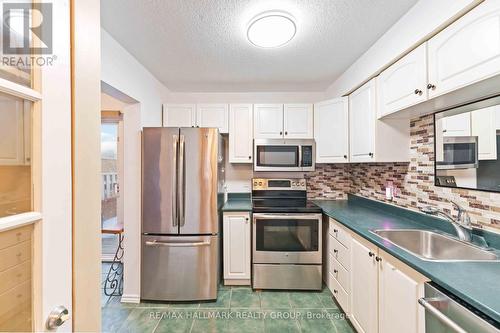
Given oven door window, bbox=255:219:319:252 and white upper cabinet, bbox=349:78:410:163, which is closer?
white upper cabinet, bbox=349:78:410:163

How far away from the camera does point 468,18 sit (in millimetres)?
1132

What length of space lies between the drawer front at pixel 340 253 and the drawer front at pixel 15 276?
1920 mm

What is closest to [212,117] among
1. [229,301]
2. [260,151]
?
[260,151]

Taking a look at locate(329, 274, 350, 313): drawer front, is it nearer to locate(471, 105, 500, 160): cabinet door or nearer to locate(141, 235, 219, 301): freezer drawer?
locate(141, 235, 219, 301): freezer drawer

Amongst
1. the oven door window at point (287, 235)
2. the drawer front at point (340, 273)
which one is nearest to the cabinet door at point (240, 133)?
the oven door window at point (287, 235)

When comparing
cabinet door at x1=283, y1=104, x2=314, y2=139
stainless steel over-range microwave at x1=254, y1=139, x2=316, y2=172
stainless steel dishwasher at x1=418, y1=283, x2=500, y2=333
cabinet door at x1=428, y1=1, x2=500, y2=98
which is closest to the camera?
stainless steel dishwasher at x1=418, y1=283, x2=500, y2=333

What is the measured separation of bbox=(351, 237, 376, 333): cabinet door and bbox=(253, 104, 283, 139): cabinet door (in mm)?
1519

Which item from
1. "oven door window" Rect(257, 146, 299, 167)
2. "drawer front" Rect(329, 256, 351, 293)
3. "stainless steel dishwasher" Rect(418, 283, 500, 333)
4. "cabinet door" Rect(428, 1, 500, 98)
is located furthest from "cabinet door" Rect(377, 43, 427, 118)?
"drawer front" Rect(329, 256, 351, 293)

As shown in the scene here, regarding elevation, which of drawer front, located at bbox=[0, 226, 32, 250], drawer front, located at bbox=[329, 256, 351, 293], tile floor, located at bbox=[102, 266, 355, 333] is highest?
drawer front, located at bbox=[0, 226, 32, 250]

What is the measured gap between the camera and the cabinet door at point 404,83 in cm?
143

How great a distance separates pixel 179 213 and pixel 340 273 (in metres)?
1.59

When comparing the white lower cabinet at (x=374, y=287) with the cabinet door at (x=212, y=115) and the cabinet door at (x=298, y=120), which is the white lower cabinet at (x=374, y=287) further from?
the cabinet door at (x=212, y=115)

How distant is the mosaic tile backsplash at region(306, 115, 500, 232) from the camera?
1.38 metres

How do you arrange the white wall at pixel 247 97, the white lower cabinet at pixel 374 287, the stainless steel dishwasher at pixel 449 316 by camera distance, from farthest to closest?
the white wall at pixel 247 97 → the white lower cabinet at pixel 374 287 → the stainless steel dishwasher at pixel 449 316
